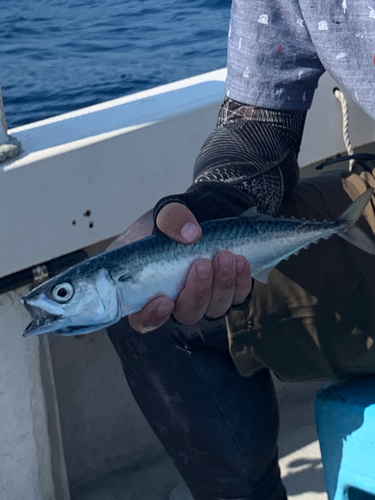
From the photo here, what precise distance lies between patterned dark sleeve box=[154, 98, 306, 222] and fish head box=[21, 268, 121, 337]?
12.6 inches

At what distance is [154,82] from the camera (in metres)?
4.76

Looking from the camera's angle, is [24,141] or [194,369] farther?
[24,141]

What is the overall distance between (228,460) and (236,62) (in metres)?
1.05

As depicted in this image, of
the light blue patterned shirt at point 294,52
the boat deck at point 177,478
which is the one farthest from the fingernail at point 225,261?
the boat deck at point 177,478

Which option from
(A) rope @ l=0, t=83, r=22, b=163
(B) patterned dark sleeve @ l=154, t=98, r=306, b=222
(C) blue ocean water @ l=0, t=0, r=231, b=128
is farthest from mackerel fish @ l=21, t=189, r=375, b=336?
(C) blue ocean water @ l=0, t=0, r=231, b=128

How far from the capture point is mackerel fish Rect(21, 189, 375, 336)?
117 centimetres

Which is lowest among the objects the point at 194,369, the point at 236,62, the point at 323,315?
the point at 194,369

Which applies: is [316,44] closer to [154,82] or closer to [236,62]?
[236,62]

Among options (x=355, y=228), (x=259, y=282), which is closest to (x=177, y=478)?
(x=259, y=282)

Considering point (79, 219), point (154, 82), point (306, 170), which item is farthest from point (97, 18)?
point (79, 219)

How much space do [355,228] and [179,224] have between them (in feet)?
1.35

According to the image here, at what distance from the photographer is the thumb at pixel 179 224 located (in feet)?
4.09

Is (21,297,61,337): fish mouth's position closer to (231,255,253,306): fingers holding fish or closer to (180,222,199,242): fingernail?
(180,222,199,242): fingernail

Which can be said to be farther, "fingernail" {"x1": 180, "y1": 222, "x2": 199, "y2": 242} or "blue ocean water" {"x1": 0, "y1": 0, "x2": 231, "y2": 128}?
"blue ocean water" {"x1": 0, "y1": 0, "x2": 231, "y2": 128}
